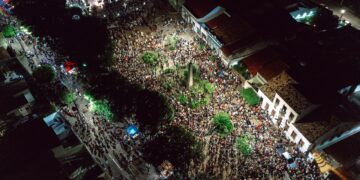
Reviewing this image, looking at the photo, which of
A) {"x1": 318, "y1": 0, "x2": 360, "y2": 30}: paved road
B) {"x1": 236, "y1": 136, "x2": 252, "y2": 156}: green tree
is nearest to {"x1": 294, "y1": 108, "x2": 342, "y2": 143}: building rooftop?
{"x1": 236, "y1": 136, "x2": 252, "y2": 156}: green tree

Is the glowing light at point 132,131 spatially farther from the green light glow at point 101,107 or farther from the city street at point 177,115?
the green light glow at point 101,107

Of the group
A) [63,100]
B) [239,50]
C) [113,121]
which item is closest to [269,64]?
[239,50]

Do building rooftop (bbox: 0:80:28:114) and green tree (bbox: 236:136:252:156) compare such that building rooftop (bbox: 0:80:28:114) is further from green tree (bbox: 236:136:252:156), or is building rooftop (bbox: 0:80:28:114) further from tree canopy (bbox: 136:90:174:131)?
green tree (bbox: 236:136:252:156)

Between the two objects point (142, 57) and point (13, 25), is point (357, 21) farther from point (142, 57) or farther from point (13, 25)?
point (13, 25)

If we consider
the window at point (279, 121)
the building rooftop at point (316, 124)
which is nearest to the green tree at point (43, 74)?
the window at point (279, 121)

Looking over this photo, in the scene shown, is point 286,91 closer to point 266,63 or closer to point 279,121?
point 279,121

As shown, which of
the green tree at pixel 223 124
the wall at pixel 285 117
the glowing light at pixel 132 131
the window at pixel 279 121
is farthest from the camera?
the window at pixel 279 121
